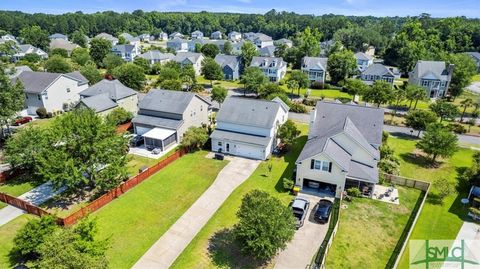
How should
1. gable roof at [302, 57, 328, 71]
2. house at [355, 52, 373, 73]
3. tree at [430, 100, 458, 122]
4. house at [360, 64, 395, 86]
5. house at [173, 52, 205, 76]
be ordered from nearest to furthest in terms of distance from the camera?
1. tree at [430, 100, 458, 122]
2. house at [360, 64, 395, 86]
3. gable roof at [302, 57, 328, 71]
4. house at [173, 52, 205, 76]
5. house at [355, 52, 373, 73]

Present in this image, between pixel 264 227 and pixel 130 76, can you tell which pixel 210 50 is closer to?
pixel 130 76

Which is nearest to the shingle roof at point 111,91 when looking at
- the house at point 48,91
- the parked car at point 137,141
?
the house at point 48,91

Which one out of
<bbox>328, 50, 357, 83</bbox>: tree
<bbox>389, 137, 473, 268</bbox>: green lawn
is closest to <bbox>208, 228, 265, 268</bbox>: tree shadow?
<bbox>389, 137, 473, 268</bbox>: green lawn

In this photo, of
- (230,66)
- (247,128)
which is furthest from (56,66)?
(247,128)

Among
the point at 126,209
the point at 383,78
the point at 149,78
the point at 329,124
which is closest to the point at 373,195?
the point at 329,124

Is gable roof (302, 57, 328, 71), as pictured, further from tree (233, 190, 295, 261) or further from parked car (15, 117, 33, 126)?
tree (233, 190, 295, 261)

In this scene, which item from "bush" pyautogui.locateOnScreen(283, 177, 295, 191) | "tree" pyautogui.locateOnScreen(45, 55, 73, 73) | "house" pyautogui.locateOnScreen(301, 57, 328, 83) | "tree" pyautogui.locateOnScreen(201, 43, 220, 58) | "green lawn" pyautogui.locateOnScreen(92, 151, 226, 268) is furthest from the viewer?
"tree" pyautogui.locateOnScreen(201, 43, 220, 58)

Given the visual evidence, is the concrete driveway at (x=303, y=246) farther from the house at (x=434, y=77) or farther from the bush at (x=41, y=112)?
the house at (x=434, y=77)

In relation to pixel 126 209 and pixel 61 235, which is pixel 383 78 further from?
pixel 61 235
